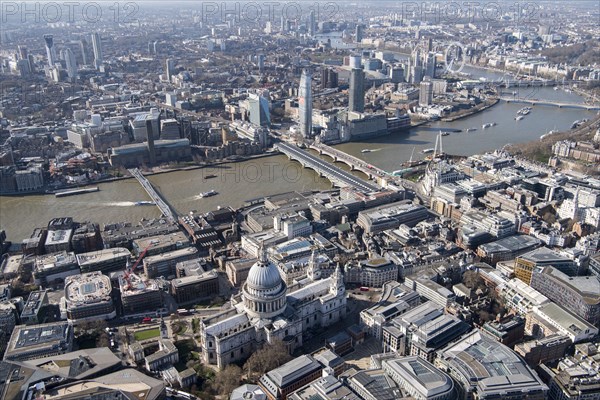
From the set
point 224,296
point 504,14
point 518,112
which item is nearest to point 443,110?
point 518,112

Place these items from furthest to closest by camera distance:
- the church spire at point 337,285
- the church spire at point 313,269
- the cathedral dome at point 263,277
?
the church spire at point 313,269, the church spire at point 337,285, the cathedral dome at point 263,277

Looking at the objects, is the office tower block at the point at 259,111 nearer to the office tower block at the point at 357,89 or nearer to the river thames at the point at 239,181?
the river thames at the point at 239,181

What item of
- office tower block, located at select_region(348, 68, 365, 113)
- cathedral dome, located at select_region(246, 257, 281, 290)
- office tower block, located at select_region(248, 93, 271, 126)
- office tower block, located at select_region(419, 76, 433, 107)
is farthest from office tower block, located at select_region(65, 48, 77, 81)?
cathedral dome, located at select_region(246, 257, 281, 290)

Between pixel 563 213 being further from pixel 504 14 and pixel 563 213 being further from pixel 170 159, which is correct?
pixel 504 14

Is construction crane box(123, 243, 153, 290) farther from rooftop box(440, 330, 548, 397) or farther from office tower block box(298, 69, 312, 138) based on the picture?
office tower block box(298, 69, 312, 138)

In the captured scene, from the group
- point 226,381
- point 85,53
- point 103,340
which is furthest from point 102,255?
point 85,53

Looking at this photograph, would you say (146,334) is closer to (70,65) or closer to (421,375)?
(421,375)

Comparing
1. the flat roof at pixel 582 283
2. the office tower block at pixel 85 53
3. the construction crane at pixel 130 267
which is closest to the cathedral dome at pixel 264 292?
the construction crane at pixel 130 267
